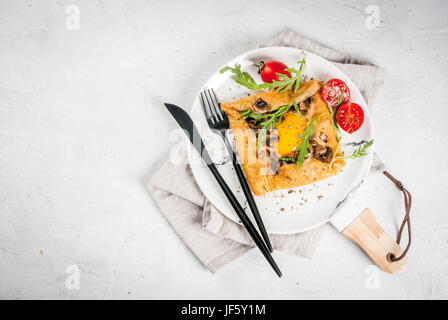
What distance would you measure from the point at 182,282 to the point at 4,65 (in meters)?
2.61

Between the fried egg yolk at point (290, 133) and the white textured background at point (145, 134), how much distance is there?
844 mm

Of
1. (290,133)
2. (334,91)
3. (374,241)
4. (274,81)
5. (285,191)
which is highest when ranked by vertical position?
(274,81)

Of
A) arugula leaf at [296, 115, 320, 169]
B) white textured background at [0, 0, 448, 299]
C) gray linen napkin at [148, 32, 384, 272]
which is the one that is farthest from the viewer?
white textured background at [0, 0, 448, 299]

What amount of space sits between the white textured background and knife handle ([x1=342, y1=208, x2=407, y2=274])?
0.55ft

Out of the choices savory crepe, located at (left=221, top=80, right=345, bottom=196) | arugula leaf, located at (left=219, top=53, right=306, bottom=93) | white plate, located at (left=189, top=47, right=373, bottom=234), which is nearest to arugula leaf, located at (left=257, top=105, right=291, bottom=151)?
savory crepe, located at (left=221, top=80, right=345, bottom=196)

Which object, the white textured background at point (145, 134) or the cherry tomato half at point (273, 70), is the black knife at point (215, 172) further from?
the cherry tomato half at point (273, 70)

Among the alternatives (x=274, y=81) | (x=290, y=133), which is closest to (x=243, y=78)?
(x=274, y=81)

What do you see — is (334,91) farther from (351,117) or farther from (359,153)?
(359,153)

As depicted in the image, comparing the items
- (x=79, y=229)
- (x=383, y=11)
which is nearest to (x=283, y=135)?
(x=383, y=11)

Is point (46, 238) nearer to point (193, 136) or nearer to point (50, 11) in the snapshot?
point (193, 136)

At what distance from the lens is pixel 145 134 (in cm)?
263

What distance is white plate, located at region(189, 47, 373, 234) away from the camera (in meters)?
2.35

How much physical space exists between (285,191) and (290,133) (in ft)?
1.61

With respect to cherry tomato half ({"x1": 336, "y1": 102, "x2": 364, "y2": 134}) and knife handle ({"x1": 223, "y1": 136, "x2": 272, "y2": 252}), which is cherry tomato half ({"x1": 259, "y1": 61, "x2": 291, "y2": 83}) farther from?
knife handle ({"x1": 223, "y1": 136, "x2": 272, "y2": 252})
